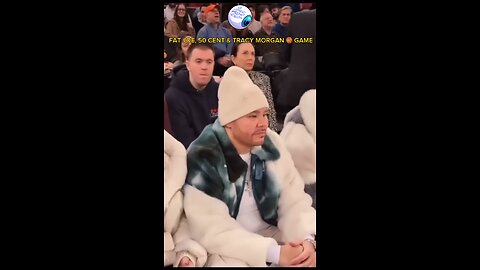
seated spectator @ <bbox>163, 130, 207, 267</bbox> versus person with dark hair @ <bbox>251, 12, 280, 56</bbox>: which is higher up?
person with dark hair @ <bbox>251, 12, 280, 56</bbox>

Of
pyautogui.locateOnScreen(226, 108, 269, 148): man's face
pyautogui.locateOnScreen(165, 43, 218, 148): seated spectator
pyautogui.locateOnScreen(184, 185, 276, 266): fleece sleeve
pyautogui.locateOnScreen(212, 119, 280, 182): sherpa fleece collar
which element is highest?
pyautogui.locateOnScreen(165, 43, 218, 148): seated spectator

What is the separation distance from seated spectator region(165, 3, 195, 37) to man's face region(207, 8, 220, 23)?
99 millimetres

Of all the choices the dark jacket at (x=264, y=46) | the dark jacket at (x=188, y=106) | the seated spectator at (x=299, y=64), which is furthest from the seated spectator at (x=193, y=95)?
the seated spectator at (x=299, y=64)

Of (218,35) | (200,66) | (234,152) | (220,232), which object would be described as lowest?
(220,232)

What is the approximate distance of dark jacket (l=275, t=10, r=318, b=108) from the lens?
9.03 feet

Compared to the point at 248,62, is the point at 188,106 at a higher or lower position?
lower

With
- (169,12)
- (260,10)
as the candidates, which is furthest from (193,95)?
(260,10)

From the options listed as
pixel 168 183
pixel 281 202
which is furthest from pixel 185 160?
pixel 281 202

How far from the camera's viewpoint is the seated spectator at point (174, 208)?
272 cm

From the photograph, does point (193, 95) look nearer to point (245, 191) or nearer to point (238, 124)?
point (238, 124)

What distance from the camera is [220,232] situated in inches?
106

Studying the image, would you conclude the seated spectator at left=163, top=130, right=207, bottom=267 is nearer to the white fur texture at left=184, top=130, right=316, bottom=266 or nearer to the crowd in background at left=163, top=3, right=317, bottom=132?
the white fur texture at left=184, top=130, right=316, bottom=266

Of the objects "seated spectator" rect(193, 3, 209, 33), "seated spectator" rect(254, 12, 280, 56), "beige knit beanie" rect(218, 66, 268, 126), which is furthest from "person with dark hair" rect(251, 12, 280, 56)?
"seated spectator" rect(193, 3, 209, 33)

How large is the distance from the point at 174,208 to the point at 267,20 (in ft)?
3.29
